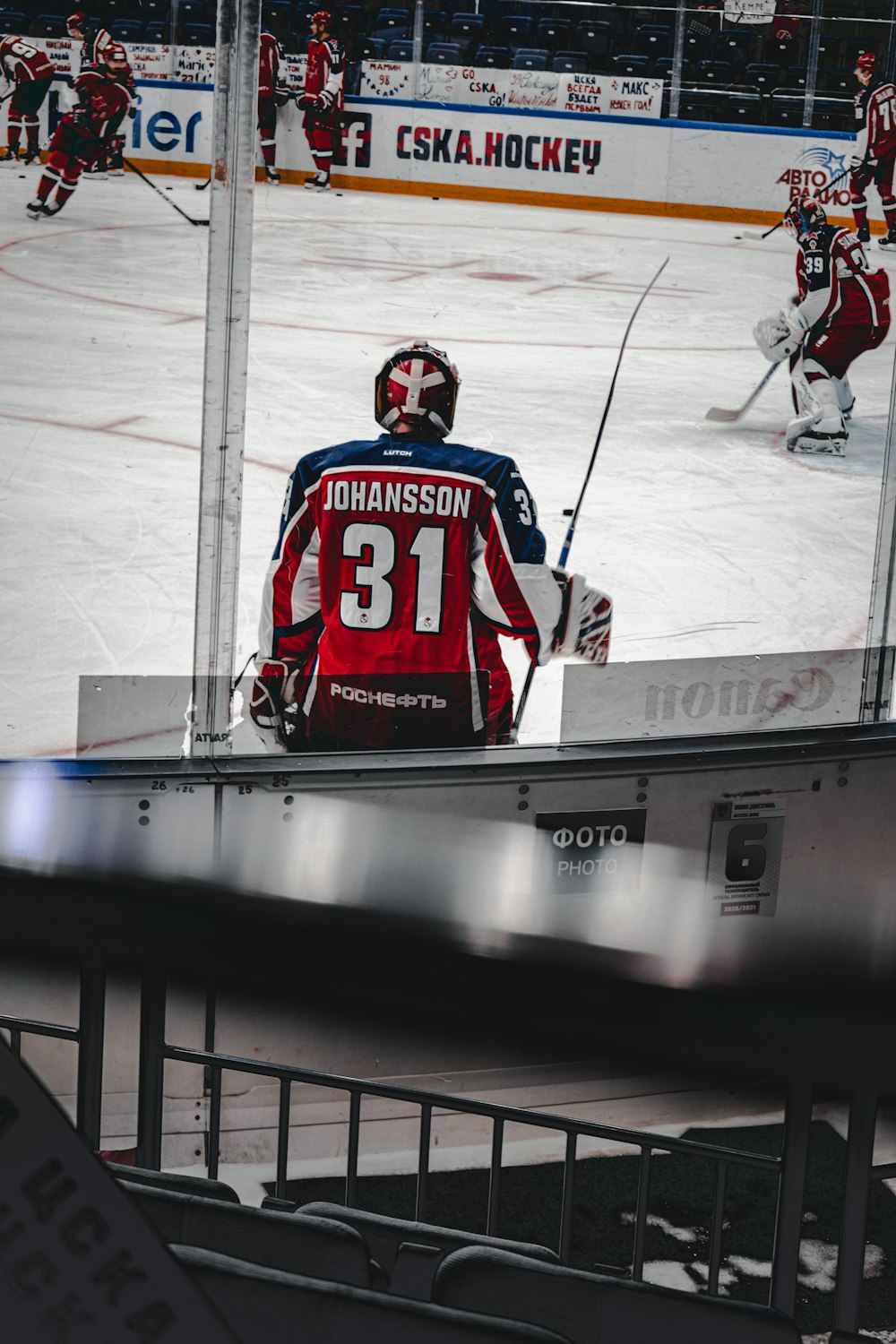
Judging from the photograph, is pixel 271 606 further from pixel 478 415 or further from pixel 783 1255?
pixel 478 415

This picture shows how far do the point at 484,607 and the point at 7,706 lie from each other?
4.48 ft

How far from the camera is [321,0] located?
12328mm

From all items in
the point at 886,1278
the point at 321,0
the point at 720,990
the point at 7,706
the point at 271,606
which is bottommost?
the point at 886,1278

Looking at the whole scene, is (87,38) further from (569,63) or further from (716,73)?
(569,63)

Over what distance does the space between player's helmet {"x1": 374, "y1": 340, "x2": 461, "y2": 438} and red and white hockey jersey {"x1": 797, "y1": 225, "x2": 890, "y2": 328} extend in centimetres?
463

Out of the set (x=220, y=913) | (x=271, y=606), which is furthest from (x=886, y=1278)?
(x=220, y=913)

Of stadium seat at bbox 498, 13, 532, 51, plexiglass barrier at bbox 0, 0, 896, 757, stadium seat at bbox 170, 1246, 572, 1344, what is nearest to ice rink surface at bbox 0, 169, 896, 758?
plexiglass barrier at bbox 0, 0, 896, 757

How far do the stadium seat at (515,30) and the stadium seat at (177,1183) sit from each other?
42.8 feet

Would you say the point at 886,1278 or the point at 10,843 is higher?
the point at 10,843

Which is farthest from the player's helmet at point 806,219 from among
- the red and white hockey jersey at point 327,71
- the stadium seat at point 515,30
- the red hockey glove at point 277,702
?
the stadium seat at point 515,30

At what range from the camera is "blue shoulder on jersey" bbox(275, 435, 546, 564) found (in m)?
2.79

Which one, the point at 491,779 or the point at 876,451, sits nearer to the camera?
the point at 491,779

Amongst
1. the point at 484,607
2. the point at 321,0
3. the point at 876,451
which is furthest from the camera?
the point at 321,0

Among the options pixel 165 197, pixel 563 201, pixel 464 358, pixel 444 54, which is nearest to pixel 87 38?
pixel 165 197
